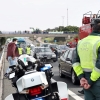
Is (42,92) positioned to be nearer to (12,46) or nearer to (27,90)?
(27,90)

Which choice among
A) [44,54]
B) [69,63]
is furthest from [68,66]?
[44,54]

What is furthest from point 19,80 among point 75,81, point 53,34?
point 53,34

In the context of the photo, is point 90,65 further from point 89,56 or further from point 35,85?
point 35,85

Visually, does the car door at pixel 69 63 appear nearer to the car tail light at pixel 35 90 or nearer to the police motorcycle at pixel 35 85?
the police motorcycle at pixel 35 85

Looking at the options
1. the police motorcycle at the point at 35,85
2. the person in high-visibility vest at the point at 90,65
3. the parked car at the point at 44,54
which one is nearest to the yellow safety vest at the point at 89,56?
the person in high-visibility vest at the point at 90,65

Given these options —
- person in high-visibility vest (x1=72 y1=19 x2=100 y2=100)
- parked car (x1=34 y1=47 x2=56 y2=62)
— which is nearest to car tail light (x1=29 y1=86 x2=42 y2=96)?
person in high-visibility vest (x1=72 y1=19 x2=100 y2=100)

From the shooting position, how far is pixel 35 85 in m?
5.34

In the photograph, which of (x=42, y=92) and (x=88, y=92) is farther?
(x=42, y=92)

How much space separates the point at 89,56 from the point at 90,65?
→ 4.8 inches

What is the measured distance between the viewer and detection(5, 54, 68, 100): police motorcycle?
17.5 feet

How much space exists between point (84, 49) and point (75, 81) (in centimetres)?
Answer: 782

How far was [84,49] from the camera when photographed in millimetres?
4512

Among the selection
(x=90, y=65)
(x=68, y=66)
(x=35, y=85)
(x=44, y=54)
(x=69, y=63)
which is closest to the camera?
(x=90, y=65)

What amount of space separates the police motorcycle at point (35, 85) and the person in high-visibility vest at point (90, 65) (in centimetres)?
96
